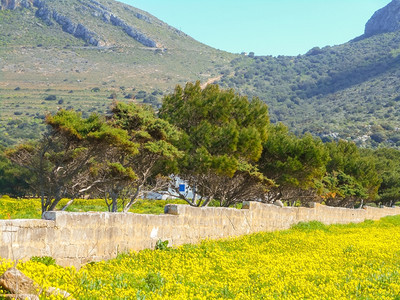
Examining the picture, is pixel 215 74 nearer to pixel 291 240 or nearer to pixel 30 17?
pixel 30 17

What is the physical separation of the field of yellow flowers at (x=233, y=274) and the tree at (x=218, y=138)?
32.7ft

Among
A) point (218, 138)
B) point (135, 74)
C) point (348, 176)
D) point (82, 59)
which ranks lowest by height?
point (348, 176)

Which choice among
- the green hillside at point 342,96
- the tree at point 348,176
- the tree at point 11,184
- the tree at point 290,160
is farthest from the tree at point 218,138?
the green hillside at point 342,96

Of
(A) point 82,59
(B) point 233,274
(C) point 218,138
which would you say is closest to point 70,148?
(C) point 218,138

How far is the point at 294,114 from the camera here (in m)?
161

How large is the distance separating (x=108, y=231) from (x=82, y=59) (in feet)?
439

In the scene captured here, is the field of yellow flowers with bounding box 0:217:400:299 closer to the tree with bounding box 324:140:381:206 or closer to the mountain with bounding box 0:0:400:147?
the tree with bounding box 324:140:381:206

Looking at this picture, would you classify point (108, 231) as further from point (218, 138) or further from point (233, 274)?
point (218, 138)

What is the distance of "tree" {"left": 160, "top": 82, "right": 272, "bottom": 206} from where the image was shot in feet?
86.0

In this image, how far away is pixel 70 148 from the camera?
73.9 ft

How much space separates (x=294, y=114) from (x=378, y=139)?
133ft

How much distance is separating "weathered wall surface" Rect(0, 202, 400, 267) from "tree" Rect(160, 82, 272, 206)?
6421mm

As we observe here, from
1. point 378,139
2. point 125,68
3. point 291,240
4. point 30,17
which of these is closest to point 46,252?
point 291,240

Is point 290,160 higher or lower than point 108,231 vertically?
lower
